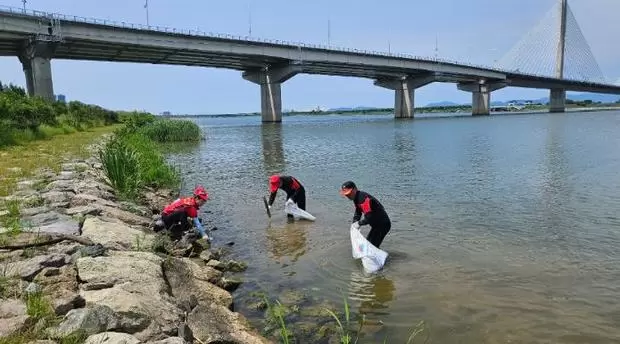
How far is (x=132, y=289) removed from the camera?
17.8 ft

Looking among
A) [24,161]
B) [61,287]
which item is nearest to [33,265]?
[61,287]

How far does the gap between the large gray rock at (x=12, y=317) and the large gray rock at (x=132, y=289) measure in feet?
1.96

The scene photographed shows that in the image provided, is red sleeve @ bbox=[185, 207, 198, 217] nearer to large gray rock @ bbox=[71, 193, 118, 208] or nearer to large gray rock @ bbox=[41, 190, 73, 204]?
large gray rock @ bbox=[71, 193, 118, 208]

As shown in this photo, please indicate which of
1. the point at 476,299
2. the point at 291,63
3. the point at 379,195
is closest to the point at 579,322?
the point at 476,299

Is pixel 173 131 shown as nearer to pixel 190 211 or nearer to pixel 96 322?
pixel 190 211

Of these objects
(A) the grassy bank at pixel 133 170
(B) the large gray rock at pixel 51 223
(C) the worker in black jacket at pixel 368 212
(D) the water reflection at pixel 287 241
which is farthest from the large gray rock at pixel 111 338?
(A) the grassy bank at pixel 133 170

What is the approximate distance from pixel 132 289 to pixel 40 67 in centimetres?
6093

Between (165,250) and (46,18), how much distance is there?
177ft

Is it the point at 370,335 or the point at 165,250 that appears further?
the point at 165,250

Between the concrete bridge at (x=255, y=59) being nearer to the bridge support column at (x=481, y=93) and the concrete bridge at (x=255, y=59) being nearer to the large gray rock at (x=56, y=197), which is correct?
the bridge support column at (x=481, y=93)

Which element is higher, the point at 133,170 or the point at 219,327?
the point at 133,170

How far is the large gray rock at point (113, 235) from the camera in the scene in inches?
292

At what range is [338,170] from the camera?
23.0 metres

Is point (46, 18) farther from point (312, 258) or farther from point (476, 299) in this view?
point (476, 299)
